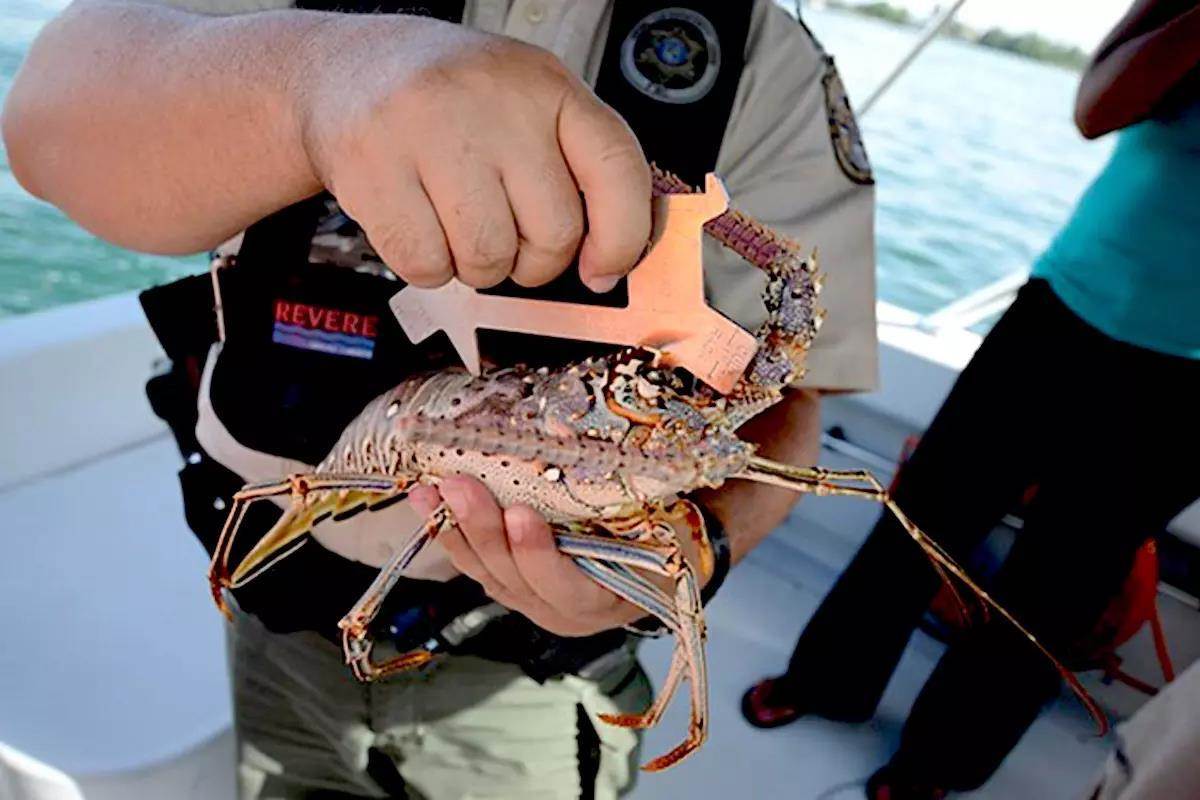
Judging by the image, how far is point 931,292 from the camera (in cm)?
769

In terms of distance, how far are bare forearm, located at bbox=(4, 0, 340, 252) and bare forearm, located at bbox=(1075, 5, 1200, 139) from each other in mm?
1590

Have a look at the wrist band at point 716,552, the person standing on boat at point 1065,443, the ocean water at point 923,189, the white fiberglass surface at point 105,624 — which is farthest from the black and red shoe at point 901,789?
the ocean water at point 923,189

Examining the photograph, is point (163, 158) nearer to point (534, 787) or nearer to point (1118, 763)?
point (534, 787)

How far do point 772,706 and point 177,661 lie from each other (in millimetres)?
1445

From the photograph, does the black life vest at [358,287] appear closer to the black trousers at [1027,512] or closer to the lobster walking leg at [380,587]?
the lobster walking leg at [380,587]

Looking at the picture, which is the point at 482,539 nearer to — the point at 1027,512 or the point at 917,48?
the point at 1027,512

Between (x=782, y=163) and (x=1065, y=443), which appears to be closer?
(x=782, y=163)

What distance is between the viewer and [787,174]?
1.23m

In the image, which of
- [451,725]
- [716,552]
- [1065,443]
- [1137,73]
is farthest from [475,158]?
[1065,443]

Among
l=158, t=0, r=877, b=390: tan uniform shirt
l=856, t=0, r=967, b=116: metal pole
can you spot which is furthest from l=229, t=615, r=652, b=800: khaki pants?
l=856, t=0, r=967, b=116: metal pole

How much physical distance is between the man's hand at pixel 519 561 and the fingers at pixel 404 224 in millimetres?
357

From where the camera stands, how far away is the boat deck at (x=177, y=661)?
173 cm

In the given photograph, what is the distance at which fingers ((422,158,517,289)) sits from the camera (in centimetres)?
63

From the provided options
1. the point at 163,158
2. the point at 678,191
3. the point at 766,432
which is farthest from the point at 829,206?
the point at 163,158
